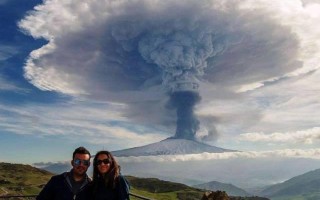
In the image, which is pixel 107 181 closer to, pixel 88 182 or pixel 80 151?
pixel 88 182

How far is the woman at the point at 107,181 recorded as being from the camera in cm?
679

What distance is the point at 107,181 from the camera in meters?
6.77

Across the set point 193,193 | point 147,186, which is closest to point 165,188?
point 147,186

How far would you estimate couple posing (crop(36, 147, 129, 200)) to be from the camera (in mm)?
6801

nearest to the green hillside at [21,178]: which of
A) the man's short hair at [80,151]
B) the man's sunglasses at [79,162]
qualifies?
the man's short hair at [80,151]

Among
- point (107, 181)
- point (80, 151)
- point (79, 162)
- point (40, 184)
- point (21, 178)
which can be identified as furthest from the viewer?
point (21, 178)

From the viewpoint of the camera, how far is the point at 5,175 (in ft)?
502

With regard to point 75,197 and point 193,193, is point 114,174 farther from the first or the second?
point 193,193

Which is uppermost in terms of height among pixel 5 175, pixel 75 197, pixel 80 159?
pixel 5 175

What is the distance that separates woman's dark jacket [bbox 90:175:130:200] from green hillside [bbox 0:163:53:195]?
10500 cm

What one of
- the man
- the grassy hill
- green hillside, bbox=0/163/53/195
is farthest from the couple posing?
A: the grassy hill

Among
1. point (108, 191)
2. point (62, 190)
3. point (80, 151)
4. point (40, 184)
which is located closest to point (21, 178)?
point (40, 184)

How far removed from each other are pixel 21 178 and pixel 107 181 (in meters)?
150

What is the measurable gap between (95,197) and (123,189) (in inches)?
18.6
